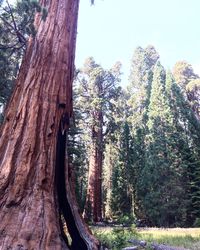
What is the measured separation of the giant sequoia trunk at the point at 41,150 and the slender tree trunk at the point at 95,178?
51.7 ft

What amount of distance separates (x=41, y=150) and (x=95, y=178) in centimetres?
1752

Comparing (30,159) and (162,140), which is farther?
(162,140)

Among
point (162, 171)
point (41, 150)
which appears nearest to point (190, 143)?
point (162, 171)

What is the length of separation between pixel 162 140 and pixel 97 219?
7.17m

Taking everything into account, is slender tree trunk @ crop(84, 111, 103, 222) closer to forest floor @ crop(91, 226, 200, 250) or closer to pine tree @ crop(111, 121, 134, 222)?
pine tree @ crop(111, 121, 134, 222)

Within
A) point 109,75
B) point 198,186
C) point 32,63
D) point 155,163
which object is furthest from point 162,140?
point 32,63

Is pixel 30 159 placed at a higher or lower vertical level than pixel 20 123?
lower

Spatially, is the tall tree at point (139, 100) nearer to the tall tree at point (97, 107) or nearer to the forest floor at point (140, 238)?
the tall tree at point (97, 107)

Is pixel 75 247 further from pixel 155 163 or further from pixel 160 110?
pixel 160 110

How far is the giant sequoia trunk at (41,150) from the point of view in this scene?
317cm

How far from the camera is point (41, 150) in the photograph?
364cm

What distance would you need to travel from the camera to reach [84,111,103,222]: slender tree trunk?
19.9 metres

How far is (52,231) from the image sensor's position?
128 inches

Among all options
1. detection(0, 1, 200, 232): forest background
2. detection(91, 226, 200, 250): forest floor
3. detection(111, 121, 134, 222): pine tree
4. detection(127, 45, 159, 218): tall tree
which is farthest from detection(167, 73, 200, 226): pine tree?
detection(91, 226, 200, 250): forest floor
